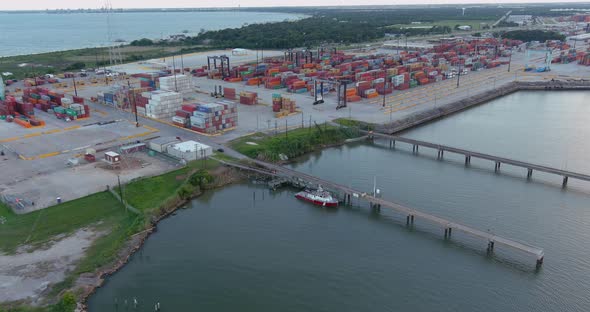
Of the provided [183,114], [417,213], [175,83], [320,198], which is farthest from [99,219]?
[175,83]

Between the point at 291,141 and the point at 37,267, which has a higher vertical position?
the point at 291,141

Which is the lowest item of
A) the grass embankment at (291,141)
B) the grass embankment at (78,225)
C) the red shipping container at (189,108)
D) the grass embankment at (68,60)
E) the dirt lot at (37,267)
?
the dirt lot at (37,267)

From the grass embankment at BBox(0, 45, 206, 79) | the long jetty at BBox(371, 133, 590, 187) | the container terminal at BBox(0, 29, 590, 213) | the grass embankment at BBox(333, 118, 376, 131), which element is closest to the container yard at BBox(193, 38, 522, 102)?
the container terminal at BBox(0, 29, 590, 213)

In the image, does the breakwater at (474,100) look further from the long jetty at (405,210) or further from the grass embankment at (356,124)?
the long jetty at (405,210)

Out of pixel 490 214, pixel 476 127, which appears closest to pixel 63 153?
pixel 490 214

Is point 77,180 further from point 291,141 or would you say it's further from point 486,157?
point 486,157

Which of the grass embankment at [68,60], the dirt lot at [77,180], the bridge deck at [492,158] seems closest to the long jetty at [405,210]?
the dirt lot at [77,180]
